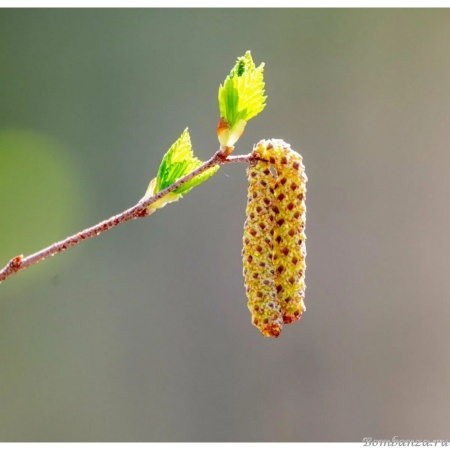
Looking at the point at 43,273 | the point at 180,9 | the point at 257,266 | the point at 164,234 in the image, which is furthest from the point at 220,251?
the point at 257,266

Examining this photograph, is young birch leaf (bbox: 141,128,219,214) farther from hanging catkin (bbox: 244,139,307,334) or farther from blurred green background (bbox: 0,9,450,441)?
blurred green background (bbox: 0,9,450,441)

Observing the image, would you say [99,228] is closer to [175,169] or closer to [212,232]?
[175,169]

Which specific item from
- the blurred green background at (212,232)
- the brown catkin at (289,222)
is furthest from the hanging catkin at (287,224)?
the blurred green background at (212,232)

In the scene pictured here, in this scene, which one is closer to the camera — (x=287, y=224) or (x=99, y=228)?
(x=99, y=228)

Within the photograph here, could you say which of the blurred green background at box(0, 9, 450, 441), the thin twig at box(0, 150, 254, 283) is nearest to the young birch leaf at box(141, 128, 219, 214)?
the thin twig at box(0, 150, 254, 283)

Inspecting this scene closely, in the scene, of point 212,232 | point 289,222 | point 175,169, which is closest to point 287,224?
point 289,222

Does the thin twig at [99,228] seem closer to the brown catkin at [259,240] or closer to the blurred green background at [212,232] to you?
the brown catkin at [259,240]
